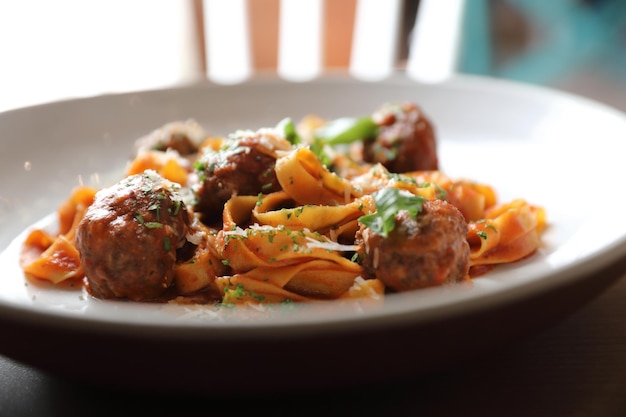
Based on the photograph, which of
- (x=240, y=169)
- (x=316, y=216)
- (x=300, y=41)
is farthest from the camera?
(x=300, y=41)

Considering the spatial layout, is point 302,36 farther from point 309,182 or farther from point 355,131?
point 309,182

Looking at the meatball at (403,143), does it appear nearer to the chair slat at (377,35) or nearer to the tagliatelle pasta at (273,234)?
the tagliatelle pasta at (273,234)

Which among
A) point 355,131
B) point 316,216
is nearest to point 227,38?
point 355,131

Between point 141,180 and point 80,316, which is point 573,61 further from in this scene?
point 80,316

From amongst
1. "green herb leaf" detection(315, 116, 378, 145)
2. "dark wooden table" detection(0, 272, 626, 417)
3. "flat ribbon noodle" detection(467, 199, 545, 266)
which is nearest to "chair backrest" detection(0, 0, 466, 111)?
"green herb leaf" detection(315, 116, 378, 145)

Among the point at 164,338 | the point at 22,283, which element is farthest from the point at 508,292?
the point at 22,283
